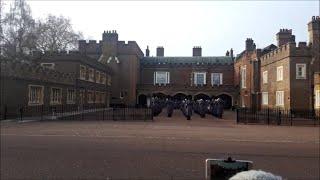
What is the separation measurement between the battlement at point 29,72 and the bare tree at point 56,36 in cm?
1862

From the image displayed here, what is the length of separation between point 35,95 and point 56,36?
29.9 metres

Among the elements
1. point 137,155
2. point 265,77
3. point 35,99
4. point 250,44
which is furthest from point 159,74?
point 137,155

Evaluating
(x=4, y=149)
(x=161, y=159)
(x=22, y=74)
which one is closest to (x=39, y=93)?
(x=22, y=74)

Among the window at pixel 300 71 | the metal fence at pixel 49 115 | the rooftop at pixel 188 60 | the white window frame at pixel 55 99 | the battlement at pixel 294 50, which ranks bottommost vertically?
the metal fence at pixel 49 115

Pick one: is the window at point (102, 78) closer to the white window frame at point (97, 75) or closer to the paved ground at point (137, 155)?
the white window frame at point (97, 75)

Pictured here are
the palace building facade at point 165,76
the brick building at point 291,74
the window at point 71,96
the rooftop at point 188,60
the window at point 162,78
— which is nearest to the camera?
the palace building facade at point 165,76

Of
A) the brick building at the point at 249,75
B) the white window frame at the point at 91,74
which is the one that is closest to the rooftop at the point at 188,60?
the brick building at the point at 249,75

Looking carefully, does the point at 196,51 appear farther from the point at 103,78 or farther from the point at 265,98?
the point at 265,98

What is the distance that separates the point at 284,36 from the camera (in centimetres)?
5438

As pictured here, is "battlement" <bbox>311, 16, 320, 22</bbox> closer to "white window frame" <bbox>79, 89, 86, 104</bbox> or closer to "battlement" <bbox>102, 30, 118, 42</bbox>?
"white window frame" <bbox>79, 89, 86, 104</bbox>

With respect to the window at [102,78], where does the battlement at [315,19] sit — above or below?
above

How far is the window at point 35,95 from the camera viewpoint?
3497cm

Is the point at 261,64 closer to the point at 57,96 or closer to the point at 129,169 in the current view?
the point at 57,96

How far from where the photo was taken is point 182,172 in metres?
10.9
